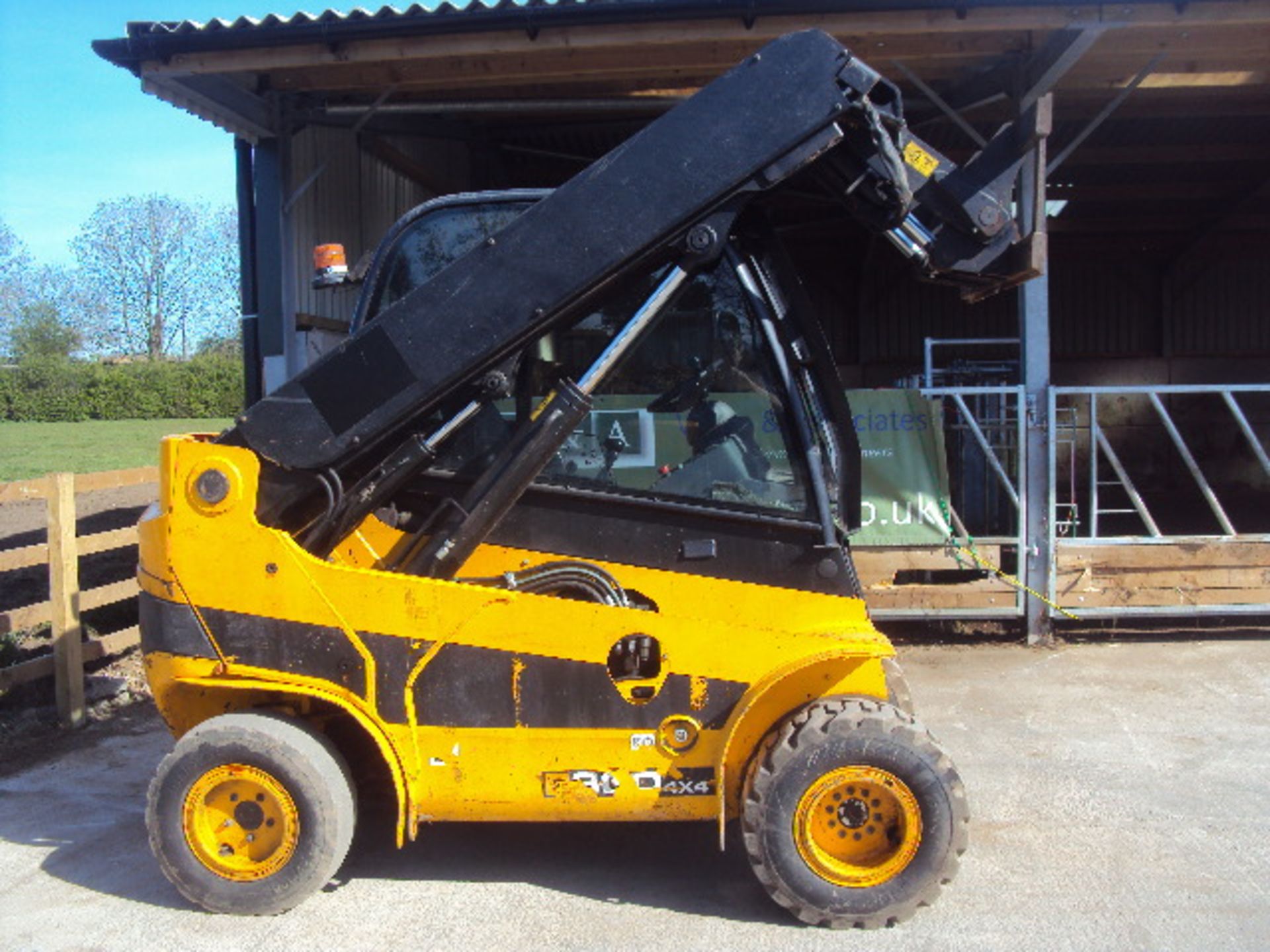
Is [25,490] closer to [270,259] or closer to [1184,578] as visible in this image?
[270,259]

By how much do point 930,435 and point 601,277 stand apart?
5.17 m

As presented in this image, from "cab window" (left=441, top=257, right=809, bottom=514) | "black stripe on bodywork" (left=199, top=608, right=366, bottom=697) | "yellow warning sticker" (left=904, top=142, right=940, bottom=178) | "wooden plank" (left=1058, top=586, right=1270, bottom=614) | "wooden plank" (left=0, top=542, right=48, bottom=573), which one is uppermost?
"yellow warning sticker" (left=904, top=142, right=940, bottom=178)

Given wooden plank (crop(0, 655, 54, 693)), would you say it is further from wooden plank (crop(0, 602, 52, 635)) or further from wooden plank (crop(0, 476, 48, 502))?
wooden plank (crop(0, 476, 48, 502))

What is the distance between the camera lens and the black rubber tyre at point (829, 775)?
157 inches

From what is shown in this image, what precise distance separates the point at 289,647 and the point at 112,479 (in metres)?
4.35

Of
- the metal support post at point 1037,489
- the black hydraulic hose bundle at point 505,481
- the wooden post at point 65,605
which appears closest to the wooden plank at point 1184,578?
the metal support post at point 1037,489

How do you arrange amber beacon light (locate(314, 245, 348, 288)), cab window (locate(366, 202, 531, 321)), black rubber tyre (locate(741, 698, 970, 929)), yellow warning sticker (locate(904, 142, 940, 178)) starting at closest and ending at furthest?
black rubber tyre (locate(741, 698, 970, 929)) → yellow warning sticker (locate(904, 142, 940, 178)) → cab window (locate(366, 202, 531, 321)) → amber beacon light (locate(314, 245, 348, 288))

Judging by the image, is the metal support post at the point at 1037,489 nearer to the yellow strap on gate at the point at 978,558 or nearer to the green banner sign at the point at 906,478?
the yellow strap on gate at the point at 978,558

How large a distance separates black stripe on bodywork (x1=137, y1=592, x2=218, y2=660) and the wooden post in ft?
9.94

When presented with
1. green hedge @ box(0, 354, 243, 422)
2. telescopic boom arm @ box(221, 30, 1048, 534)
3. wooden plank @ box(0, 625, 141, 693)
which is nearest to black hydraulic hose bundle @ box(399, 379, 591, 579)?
telescopic boom arm @ box(221, 30, 1048, 534)

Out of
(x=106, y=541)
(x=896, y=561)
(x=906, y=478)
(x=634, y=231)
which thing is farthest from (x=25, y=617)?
(x=906, y=478)

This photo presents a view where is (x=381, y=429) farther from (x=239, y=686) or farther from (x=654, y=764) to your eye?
(x=654, y=764)

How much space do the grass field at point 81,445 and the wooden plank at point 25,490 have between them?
431cm

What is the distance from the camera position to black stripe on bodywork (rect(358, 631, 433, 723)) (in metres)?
4.11
